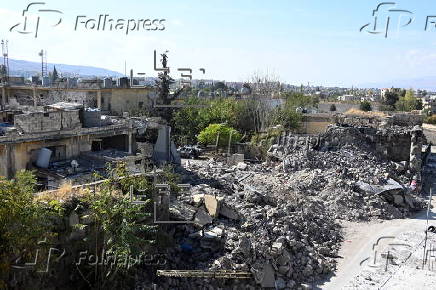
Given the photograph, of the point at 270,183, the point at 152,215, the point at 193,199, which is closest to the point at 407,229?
the point at 270,183

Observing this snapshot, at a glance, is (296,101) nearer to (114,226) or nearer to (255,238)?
(255,238)

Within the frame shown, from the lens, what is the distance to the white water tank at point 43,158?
1655cm

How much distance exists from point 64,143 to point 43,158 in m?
1.39

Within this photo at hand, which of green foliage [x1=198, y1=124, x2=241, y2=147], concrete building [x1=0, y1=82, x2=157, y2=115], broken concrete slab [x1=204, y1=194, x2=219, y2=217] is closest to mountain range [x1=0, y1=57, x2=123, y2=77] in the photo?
concrete building [x1=0, y1=82, x2=157, y2=115]

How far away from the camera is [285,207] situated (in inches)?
673

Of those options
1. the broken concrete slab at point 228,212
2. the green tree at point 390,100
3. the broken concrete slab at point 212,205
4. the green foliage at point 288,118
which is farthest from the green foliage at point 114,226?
the green tree at point 390,100

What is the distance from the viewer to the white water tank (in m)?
16.5

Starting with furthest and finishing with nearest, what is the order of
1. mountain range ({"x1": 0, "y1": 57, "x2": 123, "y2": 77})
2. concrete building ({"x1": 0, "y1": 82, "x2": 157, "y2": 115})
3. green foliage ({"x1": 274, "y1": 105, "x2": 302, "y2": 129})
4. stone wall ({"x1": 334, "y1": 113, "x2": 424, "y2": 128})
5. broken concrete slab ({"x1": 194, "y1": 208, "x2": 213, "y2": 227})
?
mountain range ({"x1": 0, "y1": 57, "x2": 123, "y2": 77}) < green foliage ({"x1": 274, "y1": 105, "x2": 302, "y2": 129}) < concrete building ({"x1": 0, "y1": 82, "x2": 157, "y2": 115}) < stone wall ({"x1": 334, "y1": 113, "x2": 424, "y2": 128}) < broken concrete slab ({"x1": 194, "y1": 208, "x2": 213, "y2": 227})

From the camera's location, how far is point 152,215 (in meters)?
12.1

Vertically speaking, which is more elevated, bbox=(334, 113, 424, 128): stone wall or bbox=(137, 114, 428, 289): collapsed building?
bbox=(334, 113, 424, 128): stone wall

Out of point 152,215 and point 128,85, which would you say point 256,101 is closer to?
point 128,85

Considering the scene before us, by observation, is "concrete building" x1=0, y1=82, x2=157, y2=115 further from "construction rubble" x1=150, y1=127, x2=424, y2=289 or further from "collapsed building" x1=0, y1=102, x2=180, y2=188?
"collapsed building" x1=0, y1=102, x2=180, y2=188

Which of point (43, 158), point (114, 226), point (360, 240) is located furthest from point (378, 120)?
point (114, 226)

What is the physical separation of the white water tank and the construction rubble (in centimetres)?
523
